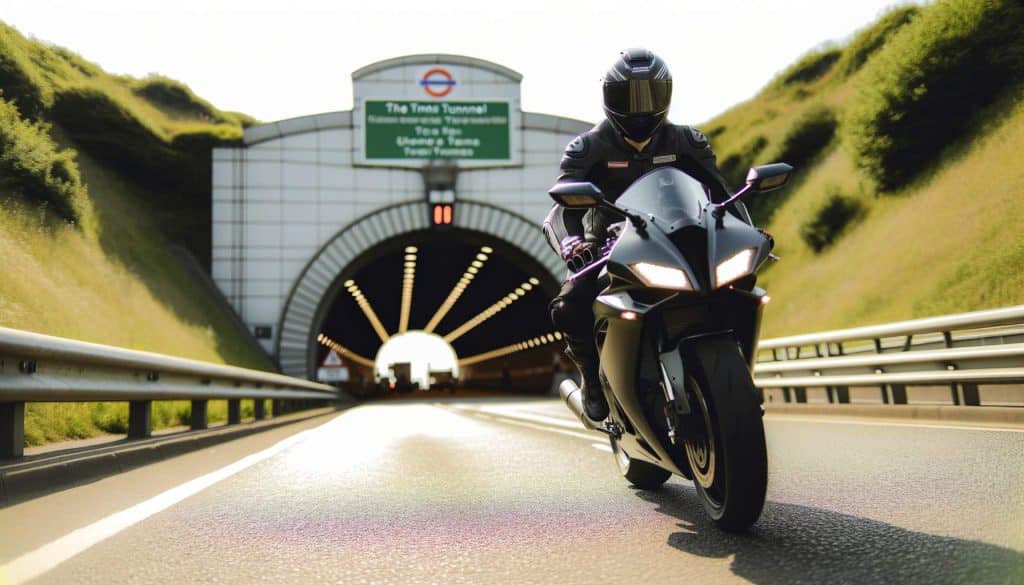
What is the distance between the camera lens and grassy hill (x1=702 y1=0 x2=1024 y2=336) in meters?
17.8

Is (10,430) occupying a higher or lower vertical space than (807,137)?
lower

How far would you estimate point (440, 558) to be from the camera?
374 cm

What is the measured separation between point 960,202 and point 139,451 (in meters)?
17.4

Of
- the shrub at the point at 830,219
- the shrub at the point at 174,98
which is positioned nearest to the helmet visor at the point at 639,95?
the shrub at the point at 830,219

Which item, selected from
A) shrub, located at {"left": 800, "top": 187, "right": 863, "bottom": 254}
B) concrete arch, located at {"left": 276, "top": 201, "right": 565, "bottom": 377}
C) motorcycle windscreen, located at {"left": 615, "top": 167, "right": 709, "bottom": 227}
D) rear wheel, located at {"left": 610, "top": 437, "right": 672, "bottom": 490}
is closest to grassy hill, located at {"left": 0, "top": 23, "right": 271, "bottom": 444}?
concrete arch, located at {"left": 276, "top": 201, "right": 565, "bottom": 377}

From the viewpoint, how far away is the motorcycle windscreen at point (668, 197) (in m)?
4.10

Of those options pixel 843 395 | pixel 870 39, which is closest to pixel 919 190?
pixel 870 39

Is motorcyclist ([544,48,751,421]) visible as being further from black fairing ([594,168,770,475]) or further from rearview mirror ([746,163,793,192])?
rearview mirror ([746,163,793,192])

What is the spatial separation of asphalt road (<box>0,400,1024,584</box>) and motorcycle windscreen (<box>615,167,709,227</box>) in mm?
1356

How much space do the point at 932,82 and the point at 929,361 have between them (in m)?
14.0

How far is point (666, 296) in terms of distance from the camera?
3.98m

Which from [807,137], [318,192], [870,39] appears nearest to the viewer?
[807,137]

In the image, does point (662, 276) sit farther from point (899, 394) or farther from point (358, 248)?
point (358, 248)

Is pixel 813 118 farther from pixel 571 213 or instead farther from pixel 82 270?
pixel 571 213
